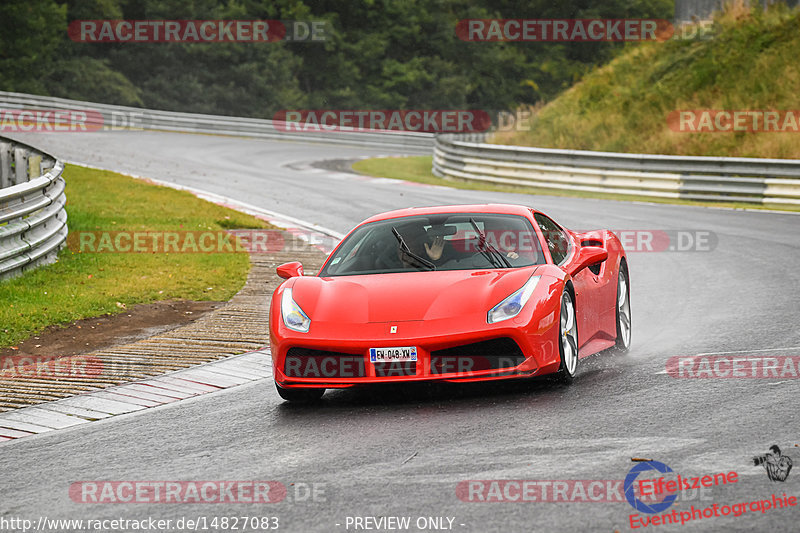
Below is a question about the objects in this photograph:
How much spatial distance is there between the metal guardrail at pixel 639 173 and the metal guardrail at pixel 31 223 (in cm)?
1261

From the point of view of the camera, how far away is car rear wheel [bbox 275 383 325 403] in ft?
23.9

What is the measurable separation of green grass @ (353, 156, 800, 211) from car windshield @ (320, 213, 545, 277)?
46.5 feet

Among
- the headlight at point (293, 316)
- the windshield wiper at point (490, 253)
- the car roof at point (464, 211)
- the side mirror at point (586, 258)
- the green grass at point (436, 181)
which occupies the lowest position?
the green grass at point (436, 181)

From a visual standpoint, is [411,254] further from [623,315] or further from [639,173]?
[639,173]

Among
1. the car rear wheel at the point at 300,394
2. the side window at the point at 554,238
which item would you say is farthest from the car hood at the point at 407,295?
the side window at the point at 554,238

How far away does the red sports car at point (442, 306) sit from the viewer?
6.82m

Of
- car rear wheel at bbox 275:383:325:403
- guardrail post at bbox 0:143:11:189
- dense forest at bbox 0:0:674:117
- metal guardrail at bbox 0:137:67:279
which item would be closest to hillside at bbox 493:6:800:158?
guardrail post at bbox 0:143:11:189

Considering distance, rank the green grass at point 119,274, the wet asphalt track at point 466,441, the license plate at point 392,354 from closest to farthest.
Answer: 1. the wet asphalt track at point 466,441
2. the license plate at point 392,354
3. the green grass at point 119,274

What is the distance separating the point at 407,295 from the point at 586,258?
165 centimetres

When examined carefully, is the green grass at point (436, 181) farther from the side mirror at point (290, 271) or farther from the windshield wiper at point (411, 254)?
the side mirror at point (290, 271)

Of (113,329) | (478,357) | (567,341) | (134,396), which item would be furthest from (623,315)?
Result: (113,329)

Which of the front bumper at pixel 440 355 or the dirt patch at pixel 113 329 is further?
the dirt patch at pixel 113 329

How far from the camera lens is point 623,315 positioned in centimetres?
910

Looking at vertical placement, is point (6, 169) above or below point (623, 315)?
above
